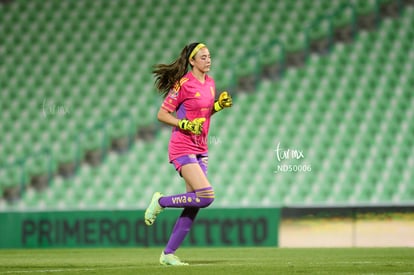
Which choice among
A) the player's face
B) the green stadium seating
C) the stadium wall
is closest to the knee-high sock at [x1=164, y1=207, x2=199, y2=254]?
the player's face

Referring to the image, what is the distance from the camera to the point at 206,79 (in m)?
6.87

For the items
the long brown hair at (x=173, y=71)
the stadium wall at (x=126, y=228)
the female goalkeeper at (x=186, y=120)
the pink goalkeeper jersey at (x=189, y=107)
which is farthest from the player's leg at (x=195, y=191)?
the stadium wall at (x=126, y=228)

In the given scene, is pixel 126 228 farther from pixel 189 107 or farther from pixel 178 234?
pixel 189 107

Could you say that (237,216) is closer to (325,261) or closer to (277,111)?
(277,111)

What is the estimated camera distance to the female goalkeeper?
6574 mm

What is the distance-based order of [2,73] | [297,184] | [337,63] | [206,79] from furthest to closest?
[2,73]
[337,63]
[297,184]
[206,79]

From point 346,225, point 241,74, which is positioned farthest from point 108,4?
point 346,225

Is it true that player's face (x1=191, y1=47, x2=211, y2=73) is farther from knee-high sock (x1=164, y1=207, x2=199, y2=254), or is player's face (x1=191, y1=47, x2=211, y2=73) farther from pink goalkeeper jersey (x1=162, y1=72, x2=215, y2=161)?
knee-high sock (x1=164, y1=207, x2=199, y2=254)

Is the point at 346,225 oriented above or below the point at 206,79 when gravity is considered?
below

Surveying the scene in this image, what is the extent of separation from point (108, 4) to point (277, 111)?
4.14 m

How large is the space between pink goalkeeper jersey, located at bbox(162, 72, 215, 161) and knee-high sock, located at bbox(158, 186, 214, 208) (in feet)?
1.06

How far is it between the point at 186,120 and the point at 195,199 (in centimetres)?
61

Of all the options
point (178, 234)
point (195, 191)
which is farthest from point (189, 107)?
point (178, 234)

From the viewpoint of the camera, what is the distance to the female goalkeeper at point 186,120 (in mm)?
6574
